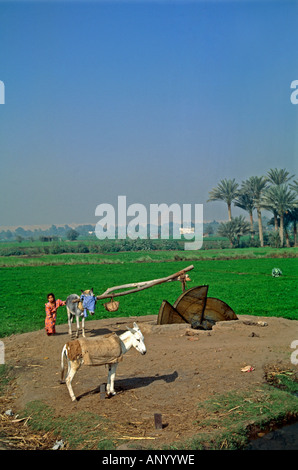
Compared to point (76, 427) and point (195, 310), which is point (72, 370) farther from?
point (195, 310)

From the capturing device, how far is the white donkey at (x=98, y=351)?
776 cm

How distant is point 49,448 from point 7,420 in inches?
58.2

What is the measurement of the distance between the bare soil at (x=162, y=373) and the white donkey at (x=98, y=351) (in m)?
0.52

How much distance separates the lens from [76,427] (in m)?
6.89

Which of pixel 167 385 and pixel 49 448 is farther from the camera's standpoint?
pixel 167 385

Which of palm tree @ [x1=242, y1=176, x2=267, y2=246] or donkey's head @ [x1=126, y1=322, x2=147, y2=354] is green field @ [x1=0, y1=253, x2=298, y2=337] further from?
palm tree @ [x1=242, y1=176, x2=267, y2=246]

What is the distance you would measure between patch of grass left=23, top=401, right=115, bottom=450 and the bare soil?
0.59 ft

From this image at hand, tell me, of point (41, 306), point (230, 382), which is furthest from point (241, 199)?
point (230, 382)

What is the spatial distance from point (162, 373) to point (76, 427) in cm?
283

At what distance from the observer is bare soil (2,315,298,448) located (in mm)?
7219

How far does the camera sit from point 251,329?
13.2 meters

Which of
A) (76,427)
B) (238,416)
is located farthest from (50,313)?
(238,416)
